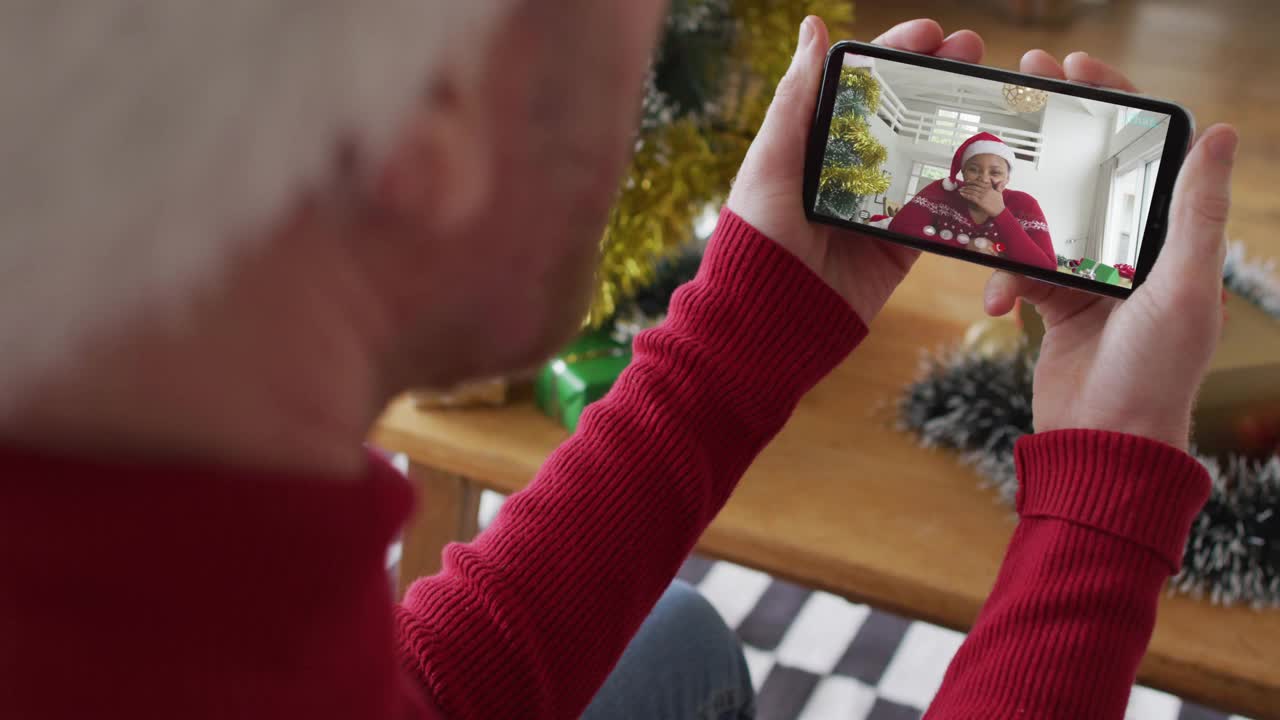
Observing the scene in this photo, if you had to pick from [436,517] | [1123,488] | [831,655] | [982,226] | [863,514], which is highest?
[982,226]

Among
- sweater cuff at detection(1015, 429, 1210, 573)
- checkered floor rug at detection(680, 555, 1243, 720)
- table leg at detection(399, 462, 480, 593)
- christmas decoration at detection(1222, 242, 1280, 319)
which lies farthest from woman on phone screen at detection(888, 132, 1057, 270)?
checkered floor rug at detection(680, 555, 1243, 720)

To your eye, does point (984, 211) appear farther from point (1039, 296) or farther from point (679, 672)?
point (679, 672)

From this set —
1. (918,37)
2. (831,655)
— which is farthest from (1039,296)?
(831,655)

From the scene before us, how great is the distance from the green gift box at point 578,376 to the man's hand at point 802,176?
231 millimetres

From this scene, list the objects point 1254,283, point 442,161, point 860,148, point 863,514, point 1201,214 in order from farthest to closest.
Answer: point 1254,283
point 863,514
point 860,148
point 1201,214
point 442,161

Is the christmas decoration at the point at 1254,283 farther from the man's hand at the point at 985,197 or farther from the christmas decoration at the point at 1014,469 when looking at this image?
the man's hand at the point at 985,197

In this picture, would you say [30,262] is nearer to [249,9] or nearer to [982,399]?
[249,9]

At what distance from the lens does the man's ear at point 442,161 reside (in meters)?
0.26

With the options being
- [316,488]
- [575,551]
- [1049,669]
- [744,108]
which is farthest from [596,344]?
[316,488]

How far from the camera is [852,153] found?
680mm

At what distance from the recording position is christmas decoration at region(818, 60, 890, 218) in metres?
0.67

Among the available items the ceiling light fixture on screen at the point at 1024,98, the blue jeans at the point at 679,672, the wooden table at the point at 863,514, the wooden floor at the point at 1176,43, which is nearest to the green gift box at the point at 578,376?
the wooden table at the point at 863,514

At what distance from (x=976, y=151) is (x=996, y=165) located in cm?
1

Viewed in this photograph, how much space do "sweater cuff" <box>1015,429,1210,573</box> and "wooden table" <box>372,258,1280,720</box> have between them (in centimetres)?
17
